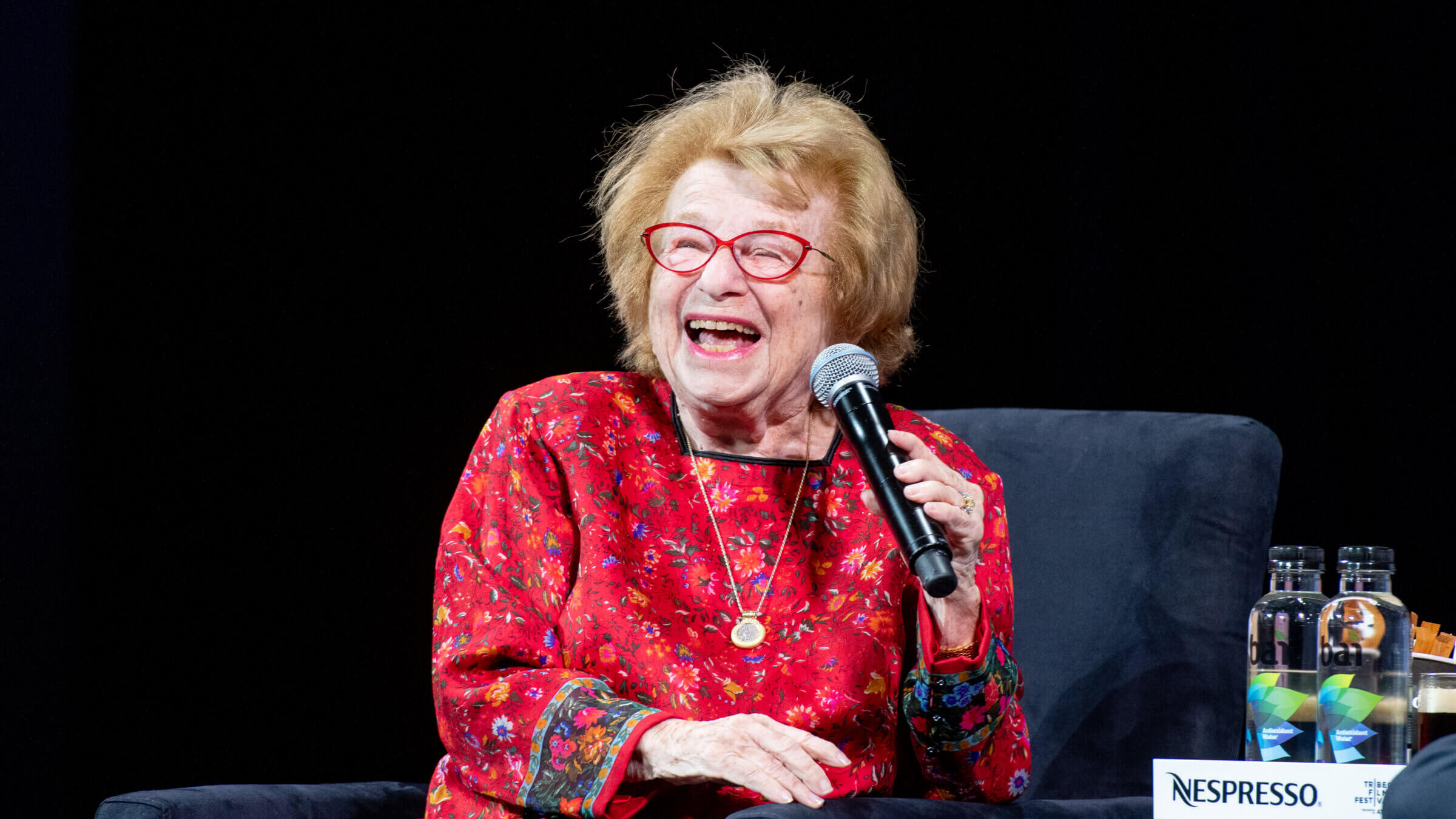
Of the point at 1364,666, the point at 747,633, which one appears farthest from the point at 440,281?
the point at 1364,666

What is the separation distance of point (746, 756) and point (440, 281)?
129cm

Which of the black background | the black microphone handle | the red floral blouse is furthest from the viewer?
the black background

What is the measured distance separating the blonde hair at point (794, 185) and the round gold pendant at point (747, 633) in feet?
1.31

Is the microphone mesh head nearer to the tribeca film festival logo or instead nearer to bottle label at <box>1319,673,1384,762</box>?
the tribeca film festival logo

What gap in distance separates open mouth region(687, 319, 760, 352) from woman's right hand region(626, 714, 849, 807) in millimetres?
488

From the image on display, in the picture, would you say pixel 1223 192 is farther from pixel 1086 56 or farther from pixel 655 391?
pixel 655 391

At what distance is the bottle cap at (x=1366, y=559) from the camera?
146 cm

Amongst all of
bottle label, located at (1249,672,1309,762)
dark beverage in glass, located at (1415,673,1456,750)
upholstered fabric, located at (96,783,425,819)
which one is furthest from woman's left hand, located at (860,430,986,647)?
upholstered fabric, located at (96,783,425,819)

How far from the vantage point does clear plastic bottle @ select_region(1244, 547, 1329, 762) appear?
1.50 metres

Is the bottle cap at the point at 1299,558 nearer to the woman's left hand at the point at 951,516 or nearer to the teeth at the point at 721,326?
the woman's left hand at the point at 951,516

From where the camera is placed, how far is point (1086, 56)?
90.9 inches

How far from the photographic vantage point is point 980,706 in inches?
56.2

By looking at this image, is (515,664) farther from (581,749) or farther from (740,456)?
(740,456)

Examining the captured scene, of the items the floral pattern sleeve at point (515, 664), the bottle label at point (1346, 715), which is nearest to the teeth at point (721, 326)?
the floral pattern sleeve at point (515, 664)
